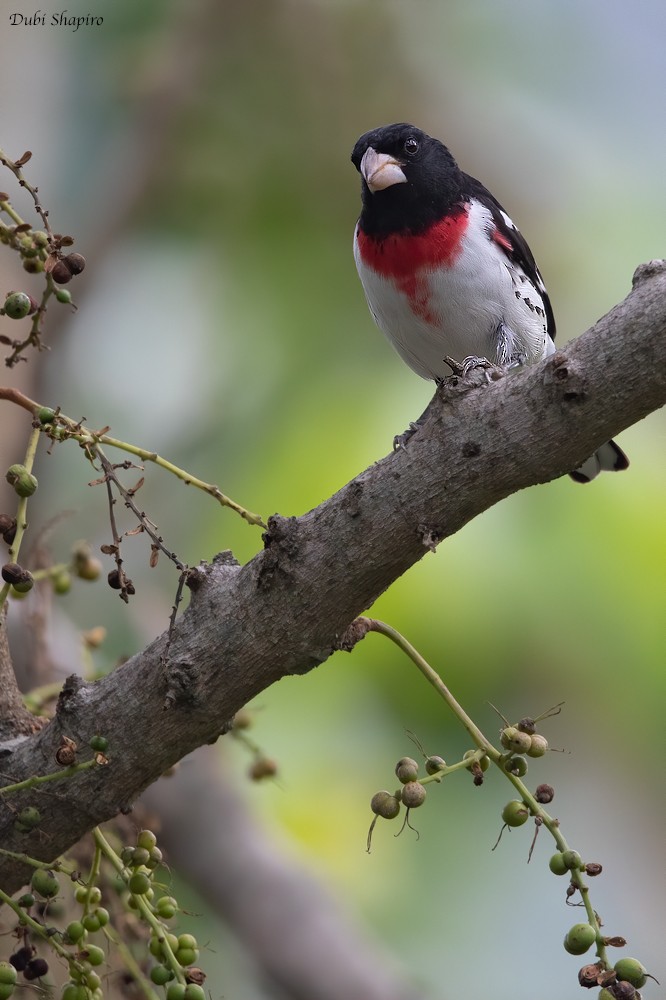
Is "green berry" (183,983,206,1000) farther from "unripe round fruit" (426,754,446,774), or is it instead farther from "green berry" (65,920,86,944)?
Result: "unripe round fruit" (426,754,446,774)

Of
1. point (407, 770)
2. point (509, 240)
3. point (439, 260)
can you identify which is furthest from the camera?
point (509, 240)

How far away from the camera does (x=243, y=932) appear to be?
325 centimetres

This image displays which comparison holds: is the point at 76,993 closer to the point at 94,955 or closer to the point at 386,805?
the point at 94,955

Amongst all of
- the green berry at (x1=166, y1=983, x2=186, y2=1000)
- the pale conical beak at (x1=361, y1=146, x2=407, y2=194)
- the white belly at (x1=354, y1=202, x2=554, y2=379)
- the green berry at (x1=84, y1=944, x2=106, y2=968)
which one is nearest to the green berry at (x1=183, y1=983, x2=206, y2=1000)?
the green berry at (x1=166, y1=983, x2=186, y2=1000)

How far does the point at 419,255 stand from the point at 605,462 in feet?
2.91

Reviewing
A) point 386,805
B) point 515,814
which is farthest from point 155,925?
point 515,814

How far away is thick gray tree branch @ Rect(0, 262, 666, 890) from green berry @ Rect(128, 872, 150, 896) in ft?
0.61

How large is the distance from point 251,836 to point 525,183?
2.50m

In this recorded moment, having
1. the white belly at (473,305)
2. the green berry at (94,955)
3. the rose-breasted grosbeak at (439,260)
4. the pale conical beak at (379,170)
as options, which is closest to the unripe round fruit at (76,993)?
the green berry at (94,955)

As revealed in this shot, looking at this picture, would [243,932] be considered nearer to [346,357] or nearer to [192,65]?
[346,357]

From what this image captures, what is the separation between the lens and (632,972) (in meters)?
1.40

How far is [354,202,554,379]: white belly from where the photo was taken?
2969 mm

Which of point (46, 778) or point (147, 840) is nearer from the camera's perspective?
point (46, 778)

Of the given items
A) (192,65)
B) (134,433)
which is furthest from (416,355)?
(192,65)
